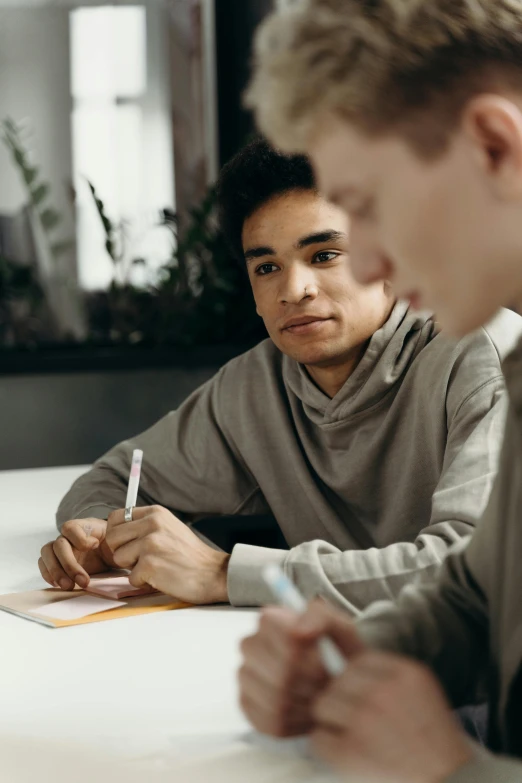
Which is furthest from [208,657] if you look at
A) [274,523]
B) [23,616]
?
[274,523]

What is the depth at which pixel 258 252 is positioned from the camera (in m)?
1.66

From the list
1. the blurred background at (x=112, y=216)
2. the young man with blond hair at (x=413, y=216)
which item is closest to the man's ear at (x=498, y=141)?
the young man with blond hair at (x=413, y=216)

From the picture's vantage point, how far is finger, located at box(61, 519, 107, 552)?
1.42m

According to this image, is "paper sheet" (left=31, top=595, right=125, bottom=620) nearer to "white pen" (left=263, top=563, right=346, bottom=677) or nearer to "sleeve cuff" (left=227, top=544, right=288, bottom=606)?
"sleeve cuff" (left=227, top=544, right=288, bottom=606)

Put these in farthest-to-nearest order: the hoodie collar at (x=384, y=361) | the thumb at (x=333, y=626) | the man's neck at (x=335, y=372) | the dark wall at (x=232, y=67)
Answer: the dark wall at (x=232, y=67) < the man's neck at (x=335, y=372) < the hoodie collar at (x=384, y=361) < the thumb at (x=333, y=626)

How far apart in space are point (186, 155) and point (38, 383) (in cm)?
97

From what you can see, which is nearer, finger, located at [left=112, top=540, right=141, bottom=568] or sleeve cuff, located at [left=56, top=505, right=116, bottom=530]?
finger, located at [left=112, top=540, right=141, bottom=568]

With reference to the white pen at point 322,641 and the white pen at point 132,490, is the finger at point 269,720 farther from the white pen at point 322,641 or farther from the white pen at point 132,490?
the white pen at point 132,490

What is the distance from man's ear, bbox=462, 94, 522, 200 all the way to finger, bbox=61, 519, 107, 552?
3.07 feet

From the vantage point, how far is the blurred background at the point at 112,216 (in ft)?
11.1

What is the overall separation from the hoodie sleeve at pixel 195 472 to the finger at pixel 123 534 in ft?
1.39

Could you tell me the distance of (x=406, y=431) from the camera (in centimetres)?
149

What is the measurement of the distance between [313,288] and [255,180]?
0.22 m

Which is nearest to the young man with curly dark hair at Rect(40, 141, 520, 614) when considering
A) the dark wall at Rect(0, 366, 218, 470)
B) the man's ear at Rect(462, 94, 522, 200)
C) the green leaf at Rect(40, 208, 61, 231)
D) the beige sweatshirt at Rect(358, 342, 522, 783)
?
the beige sweatshirt at Rect(358, 342, 522, 783)
